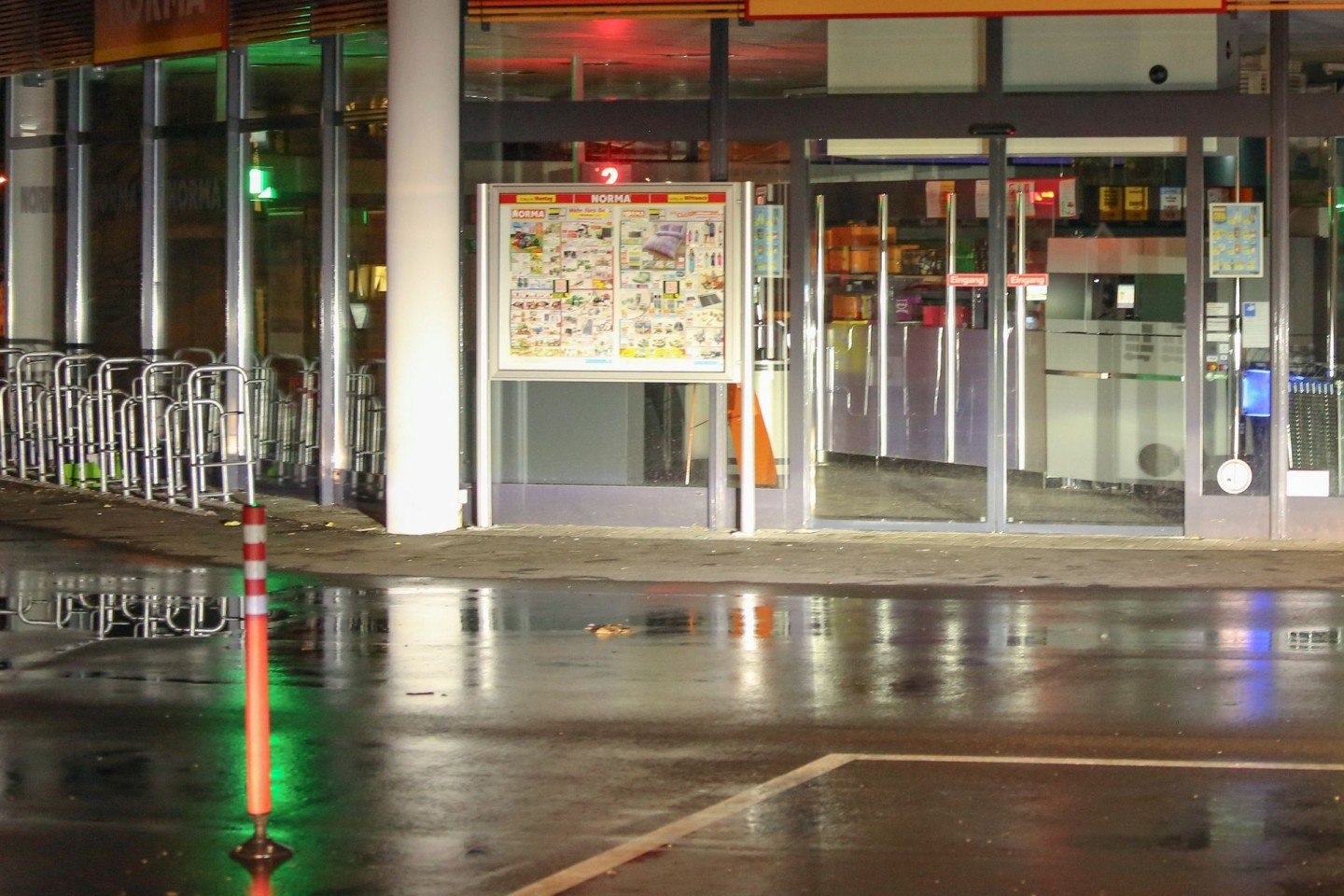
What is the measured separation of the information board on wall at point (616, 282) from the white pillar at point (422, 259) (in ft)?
1.25

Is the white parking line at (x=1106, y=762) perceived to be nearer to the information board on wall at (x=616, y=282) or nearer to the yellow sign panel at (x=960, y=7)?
the information board on wall at (x=616, y=282)

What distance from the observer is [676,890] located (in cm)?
613

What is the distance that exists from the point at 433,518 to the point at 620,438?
5.22 ft

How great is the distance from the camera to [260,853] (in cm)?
654

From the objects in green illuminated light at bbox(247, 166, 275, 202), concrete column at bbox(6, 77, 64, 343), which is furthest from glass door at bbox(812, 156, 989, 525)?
concrete column at bbox(6, 77, 64, 343)

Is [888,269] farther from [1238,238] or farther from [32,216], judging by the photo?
[32,216]

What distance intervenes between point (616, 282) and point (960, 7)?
130 inches

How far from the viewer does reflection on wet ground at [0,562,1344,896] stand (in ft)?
21.2

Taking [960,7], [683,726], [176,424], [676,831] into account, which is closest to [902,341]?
[960,7]

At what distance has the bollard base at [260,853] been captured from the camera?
650 cm

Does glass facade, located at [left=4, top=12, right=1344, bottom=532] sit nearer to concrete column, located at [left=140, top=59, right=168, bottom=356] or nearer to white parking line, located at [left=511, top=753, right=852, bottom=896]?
concrete column, located at [left=140, top=59, right=168, bottom=356]

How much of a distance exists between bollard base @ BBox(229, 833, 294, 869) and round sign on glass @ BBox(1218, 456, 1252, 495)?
9.49m

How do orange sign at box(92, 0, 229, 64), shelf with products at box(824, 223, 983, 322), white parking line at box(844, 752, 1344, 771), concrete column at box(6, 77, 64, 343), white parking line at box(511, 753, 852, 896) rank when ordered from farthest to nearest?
1. concrete column at box(6, 77, 64, 343)
2. orange sign at box(92, 0, 229, 64)
3. shelf with products at box(824, 223, 983, 322)
4. white parking line at box(844, 752, 1344, 771)
5. white parking line at box(511, 753, 852, 896)

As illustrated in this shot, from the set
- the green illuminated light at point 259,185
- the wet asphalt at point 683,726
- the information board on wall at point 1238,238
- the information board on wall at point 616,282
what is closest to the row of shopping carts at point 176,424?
the green illuminated light at point 259,185
